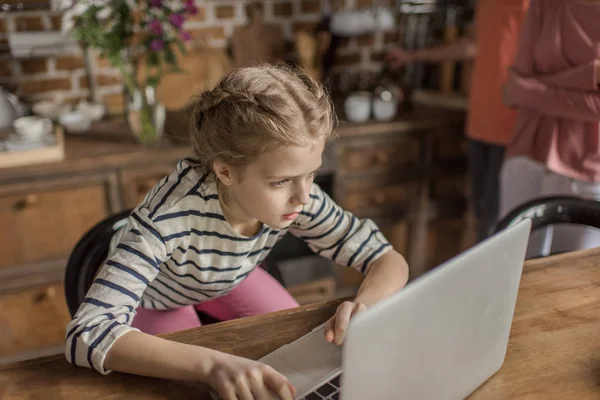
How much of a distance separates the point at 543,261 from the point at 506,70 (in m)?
1.00

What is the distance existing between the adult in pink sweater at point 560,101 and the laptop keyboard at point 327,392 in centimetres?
101

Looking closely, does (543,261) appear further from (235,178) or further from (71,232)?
(71,232)

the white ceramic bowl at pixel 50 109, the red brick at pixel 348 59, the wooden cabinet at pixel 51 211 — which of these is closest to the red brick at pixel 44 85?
the white ceramic bowl at pixel 50 109

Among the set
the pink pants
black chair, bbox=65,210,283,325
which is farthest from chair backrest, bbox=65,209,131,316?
the pink pants

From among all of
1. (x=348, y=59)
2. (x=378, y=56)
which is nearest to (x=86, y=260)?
(x=348, y=59)

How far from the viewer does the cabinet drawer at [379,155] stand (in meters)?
2.25

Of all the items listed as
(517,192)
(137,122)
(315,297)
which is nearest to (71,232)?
(137,122)

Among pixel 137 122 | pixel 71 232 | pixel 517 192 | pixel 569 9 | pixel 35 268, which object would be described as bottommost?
pixel 35 268

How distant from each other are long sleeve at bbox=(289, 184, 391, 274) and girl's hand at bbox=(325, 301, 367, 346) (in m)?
0.22

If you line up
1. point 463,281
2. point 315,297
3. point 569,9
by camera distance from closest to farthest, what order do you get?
point 463,281, point 569,9, point 315,297

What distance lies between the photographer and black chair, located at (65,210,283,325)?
1.05 meters

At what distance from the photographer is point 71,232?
1.94 meters

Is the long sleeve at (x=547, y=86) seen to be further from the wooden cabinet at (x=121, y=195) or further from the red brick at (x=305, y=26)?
the red brick at (x=305, y=26)

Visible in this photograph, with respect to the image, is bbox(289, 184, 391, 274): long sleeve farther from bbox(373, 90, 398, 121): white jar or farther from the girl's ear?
bbox(373, 90, 398, 121): white jar
